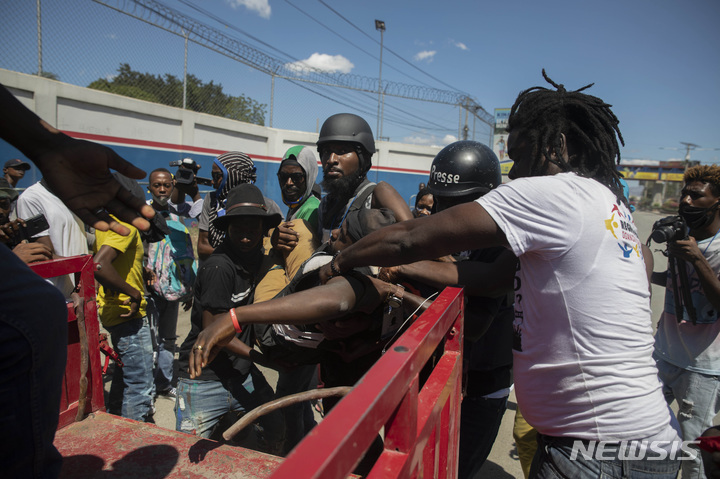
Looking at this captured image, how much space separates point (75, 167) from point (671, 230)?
3.39 metres

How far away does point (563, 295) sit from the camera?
4.54 feet

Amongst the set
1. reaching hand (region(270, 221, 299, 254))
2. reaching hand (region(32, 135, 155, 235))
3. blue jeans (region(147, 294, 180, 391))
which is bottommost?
blue jeans (region(147, 294, 180, 391))

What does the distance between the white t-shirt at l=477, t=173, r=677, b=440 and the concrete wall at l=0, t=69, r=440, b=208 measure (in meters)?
9.95

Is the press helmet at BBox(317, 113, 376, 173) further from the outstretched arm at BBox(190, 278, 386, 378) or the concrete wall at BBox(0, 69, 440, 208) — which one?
the concrete wall at BBox(0, 69, 440, 208)

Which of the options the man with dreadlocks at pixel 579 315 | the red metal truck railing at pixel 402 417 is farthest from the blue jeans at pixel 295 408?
the man with dreadlocks at pixel 579 315

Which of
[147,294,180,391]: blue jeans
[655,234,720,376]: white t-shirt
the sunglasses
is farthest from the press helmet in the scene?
[655,234,720,376]: white t-shirt

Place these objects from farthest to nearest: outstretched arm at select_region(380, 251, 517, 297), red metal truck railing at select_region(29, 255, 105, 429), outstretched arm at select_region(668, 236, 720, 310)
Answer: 1. outstretched arm at select_region(668, 236, 720, 310)
2. red metal truck railing at select_region(29, 255, 105, 429)
3. outstretched arm at select_region(380, 251, 517, 297)

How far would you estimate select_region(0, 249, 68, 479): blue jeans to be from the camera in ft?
3.12

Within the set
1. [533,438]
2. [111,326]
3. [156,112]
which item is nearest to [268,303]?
[533,438]

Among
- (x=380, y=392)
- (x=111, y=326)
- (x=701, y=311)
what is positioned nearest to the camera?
(x=380, y=392)

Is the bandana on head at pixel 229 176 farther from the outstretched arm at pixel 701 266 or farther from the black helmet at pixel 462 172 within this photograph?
the outstretched arm at pixel 701 266

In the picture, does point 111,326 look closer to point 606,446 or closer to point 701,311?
point 606,446

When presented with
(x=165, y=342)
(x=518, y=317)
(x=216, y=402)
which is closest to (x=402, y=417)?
(x=518, y=317)

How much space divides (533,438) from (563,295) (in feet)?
4.97
